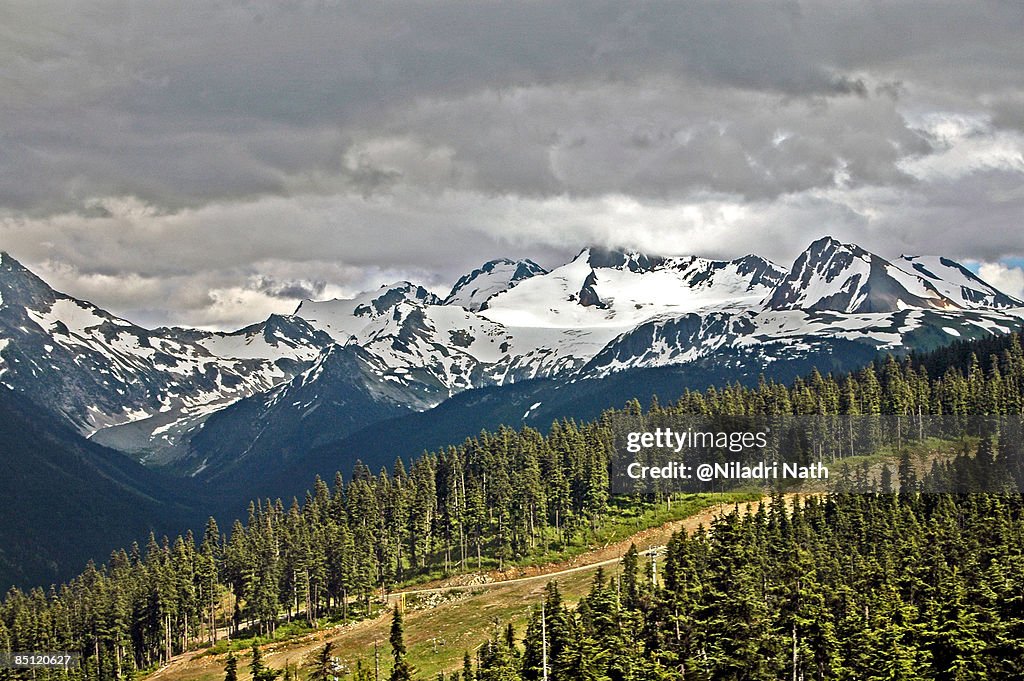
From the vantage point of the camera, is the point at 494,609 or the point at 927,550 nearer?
the point at 927,550

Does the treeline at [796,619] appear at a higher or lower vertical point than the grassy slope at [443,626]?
higher

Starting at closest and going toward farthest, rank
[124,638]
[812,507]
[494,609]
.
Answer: [812,507] → [494,609] → [124,638]

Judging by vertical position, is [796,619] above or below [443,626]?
above

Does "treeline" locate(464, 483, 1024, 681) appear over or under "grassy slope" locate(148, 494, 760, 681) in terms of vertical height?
over

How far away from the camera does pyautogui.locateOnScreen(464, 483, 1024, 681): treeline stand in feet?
364

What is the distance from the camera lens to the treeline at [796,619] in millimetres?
111000

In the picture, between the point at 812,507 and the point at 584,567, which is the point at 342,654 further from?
the point at 812,507

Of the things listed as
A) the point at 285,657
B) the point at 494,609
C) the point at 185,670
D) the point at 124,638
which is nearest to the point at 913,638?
the point at 494,609

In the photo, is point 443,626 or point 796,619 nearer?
point 796,619

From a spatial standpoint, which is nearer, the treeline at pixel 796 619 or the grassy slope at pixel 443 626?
the treeline at pixel 796 619

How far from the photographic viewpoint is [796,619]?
371 feet

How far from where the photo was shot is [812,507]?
163 m

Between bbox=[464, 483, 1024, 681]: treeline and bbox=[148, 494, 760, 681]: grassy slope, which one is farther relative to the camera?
bbox=[148, 494, 760, 681]: grassy slope

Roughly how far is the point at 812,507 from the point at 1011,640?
53560 mm
